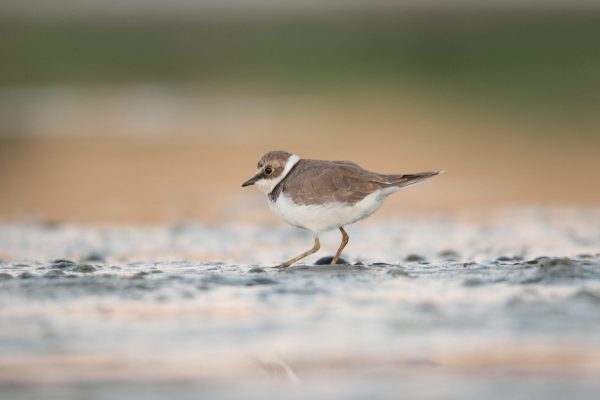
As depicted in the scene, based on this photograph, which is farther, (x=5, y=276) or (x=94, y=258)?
(x=94, y=258)

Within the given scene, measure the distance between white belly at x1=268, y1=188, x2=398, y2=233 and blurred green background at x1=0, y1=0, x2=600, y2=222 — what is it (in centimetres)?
469

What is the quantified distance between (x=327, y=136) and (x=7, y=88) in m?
12.3

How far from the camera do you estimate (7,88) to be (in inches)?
1239

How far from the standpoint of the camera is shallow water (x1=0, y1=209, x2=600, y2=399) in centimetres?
588

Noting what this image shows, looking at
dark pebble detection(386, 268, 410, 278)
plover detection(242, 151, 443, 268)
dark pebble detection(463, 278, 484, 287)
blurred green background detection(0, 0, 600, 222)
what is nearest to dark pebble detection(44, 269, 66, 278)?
plover detection(242, 151, 443, 268)

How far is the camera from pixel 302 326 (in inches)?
281

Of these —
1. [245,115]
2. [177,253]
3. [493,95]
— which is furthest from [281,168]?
[493,95]

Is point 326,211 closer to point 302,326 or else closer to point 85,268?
point 85,268

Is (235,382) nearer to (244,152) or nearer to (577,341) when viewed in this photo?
(577,341)

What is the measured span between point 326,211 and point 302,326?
2613 mm

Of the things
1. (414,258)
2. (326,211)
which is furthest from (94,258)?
(414,258)

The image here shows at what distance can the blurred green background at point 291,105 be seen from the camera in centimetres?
1772

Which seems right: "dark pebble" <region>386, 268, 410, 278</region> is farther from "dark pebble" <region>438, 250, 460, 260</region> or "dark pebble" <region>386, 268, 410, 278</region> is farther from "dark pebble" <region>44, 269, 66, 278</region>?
"dark pebble" <region>44, 269, 66, 278</region>

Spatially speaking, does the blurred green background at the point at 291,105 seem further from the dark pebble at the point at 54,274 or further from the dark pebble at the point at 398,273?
the dark pebble at the point at 398,273
